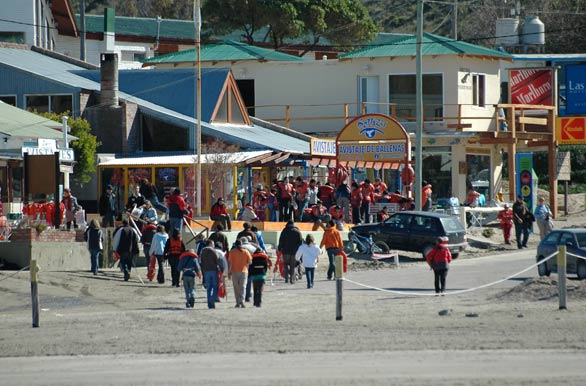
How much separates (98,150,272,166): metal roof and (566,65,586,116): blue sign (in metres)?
19.0

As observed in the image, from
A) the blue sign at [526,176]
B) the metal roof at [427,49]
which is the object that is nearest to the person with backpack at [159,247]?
the blue sign at [526,176]

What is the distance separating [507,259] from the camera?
35812mm

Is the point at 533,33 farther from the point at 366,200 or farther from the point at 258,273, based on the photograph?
the point at 258,273

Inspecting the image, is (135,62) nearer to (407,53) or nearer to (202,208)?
(407,53)

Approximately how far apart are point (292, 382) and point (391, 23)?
95.9m

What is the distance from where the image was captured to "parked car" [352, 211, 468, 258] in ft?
115

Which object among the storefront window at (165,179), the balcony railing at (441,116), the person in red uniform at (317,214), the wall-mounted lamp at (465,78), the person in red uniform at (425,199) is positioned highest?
the wall-mounted lamp at (465,78)

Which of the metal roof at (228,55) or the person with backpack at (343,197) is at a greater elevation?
the metal roof at (228,55)

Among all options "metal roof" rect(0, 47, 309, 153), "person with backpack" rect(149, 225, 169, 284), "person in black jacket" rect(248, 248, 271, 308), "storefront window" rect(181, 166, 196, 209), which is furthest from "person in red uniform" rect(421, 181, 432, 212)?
"person in black jacket" rect(248, 248, 271, 308)

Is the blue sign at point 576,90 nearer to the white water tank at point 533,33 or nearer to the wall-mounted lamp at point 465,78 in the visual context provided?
the white water tank at point 533,33

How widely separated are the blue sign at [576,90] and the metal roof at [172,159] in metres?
19.0

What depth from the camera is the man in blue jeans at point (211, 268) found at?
24.8 m

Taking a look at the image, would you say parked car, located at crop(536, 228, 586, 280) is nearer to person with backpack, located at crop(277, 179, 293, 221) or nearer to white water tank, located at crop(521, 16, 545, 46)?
person with backpack, located at crop(277, 179, 293, 221)

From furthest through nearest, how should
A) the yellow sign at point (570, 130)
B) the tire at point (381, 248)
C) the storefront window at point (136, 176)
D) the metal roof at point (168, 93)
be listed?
1. the yellow sign at point (570, 130)
2. the metal roof at point (168, 93)
3. the storefront window at point (136, 176)
4. the tire at point (381, 248)
